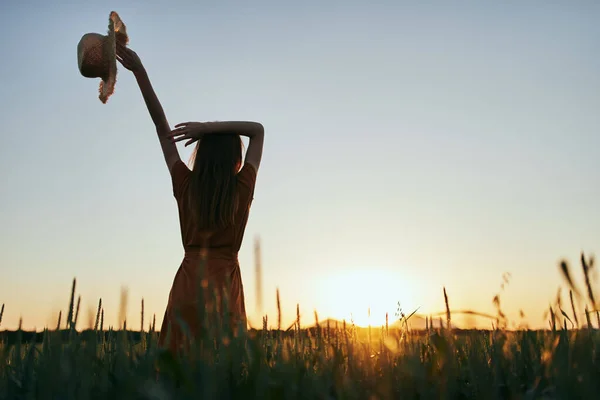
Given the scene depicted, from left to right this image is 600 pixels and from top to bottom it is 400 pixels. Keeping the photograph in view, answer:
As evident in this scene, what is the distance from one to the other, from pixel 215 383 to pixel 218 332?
289mm

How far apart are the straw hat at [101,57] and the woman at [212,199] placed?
995 millimetres

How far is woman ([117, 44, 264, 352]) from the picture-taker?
13.3 ft

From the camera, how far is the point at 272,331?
6.84 ft

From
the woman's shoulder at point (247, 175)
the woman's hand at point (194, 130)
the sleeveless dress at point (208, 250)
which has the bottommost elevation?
the sleeveless dress at point (208, 250)

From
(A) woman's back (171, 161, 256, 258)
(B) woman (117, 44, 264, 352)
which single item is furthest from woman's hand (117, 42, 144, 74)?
(A) woman's back (171, 161, 256, 258)

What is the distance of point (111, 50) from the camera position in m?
4.93

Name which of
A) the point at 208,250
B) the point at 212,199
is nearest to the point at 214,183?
the point at 212,199

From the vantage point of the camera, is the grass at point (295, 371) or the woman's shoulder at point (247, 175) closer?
the grass at point (295, 371)

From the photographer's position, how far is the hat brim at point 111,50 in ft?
16.2

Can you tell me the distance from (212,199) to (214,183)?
0.47 ft


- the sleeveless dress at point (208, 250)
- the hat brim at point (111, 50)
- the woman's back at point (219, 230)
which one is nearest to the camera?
the sleeveless dress at point (208, 250)

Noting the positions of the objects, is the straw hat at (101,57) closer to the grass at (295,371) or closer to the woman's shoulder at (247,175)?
the woman's shoulder at (247,175)

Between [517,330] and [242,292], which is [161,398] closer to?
[517,330]

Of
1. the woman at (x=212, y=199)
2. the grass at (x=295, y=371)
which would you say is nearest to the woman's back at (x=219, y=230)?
the woman at (x=212, y=199)
